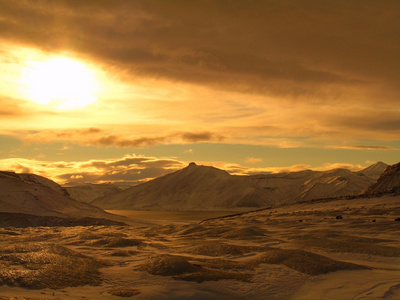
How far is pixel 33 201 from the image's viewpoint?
30.5 m

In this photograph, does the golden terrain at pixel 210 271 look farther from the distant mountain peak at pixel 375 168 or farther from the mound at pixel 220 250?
the distant mountain peak at pixel 375 168

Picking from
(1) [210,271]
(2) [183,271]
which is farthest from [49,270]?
(1) [210,271]

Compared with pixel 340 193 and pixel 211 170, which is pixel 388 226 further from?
pixel 211 170

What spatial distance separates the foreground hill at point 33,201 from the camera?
29234 mm

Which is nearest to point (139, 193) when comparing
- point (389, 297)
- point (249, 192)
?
point (249, 192)

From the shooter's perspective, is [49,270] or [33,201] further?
[33,201]

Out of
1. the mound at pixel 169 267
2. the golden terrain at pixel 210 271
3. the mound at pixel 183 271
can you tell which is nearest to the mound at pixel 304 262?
the golden terrain at pixel 210 271

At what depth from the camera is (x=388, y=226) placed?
14.3m

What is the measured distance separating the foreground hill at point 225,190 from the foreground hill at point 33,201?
46814mm

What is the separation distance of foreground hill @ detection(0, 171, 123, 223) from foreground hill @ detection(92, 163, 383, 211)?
154 ft

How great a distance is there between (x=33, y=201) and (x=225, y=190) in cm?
6287

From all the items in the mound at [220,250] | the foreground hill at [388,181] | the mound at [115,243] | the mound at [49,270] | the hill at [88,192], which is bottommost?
the hill at [88,192]

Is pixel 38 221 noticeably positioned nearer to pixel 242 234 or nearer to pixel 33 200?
pixel 33 200

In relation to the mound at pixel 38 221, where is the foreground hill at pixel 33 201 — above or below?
above
